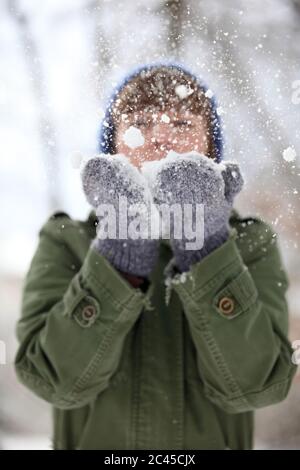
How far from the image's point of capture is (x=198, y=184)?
339mm

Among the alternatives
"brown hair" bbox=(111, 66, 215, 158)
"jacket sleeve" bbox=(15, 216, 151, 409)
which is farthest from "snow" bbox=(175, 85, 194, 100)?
"jacket sleeve" bbox=(15, 216, 151, 409)

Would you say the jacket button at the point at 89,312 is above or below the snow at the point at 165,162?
below

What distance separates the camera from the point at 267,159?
15.0 inches

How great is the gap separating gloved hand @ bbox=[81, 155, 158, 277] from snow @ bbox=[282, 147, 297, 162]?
0.11 m

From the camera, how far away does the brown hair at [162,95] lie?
1.15 ft

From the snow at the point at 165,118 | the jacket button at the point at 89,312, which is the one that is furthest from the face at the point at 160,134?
the jacket button at the point at 89,312

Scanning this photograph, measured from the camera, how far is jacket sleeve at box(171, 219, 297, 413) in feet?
1.19

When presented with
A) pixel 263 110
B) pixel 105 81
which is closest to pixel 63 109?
pixel 105 81

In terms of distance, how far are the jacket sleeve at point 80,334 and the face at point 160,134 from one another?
8 cm

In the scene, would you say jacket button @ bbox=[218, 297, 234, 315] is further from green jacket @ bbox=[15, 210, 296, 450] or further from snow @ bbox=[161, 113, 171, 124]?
snow @ bbox=[161, 113, 171, 124]

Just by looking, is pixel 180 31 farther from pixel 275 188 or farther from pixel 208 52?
pixel 275 188

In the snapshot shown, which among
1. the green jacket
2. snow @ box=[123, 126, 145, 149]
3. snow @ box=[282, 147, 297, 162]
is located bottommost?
the green jacket

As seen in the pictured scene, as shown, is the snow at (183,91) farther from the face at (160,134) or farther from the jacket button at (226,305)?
the jacket button at (226,305)

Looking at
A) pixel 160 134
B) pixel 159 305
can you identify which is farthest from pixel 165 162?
pixel 159 305
